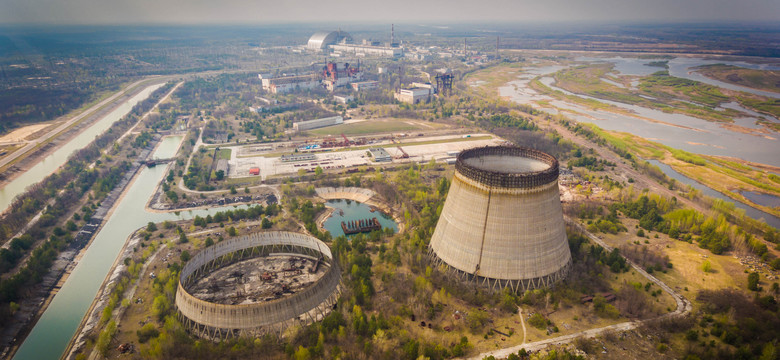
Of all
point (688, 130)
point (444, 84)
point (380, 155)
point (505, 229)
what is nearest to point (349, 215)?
point (380, 155)

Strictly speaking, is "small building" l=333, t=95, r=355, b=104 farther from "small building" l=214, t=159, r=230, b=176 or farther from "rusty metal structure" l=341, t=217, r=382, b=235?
Answer: "rusty metal structure" l=341, t=217, r=382, b=235

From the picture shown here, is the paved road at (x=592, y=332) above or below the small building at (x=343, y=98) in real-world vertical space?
below

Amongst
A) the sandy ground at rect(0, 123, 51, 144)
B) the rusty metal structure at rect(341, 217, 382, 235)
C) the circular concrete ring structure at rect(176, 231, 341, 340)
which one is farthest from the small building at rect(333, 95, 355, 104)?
the circular concrete ring structure at rect(176, 231, 341, 340)

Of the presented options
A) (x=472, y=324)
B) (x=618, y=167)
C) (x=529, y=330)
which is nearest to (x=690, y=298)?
(x=529, y=330)

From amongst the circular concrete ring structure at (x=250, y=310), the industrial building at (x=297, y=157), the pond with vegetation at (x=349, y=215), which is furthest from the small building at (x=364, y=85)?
the circular concrete ring structure at (x=250, y=310)

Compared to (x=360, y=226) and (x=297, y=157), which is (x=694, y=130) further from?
(x=297, y=157)

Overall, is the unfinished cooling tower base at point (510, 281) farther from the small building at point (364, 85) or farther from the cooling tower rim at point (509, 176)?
the small building at point (364, 85)
